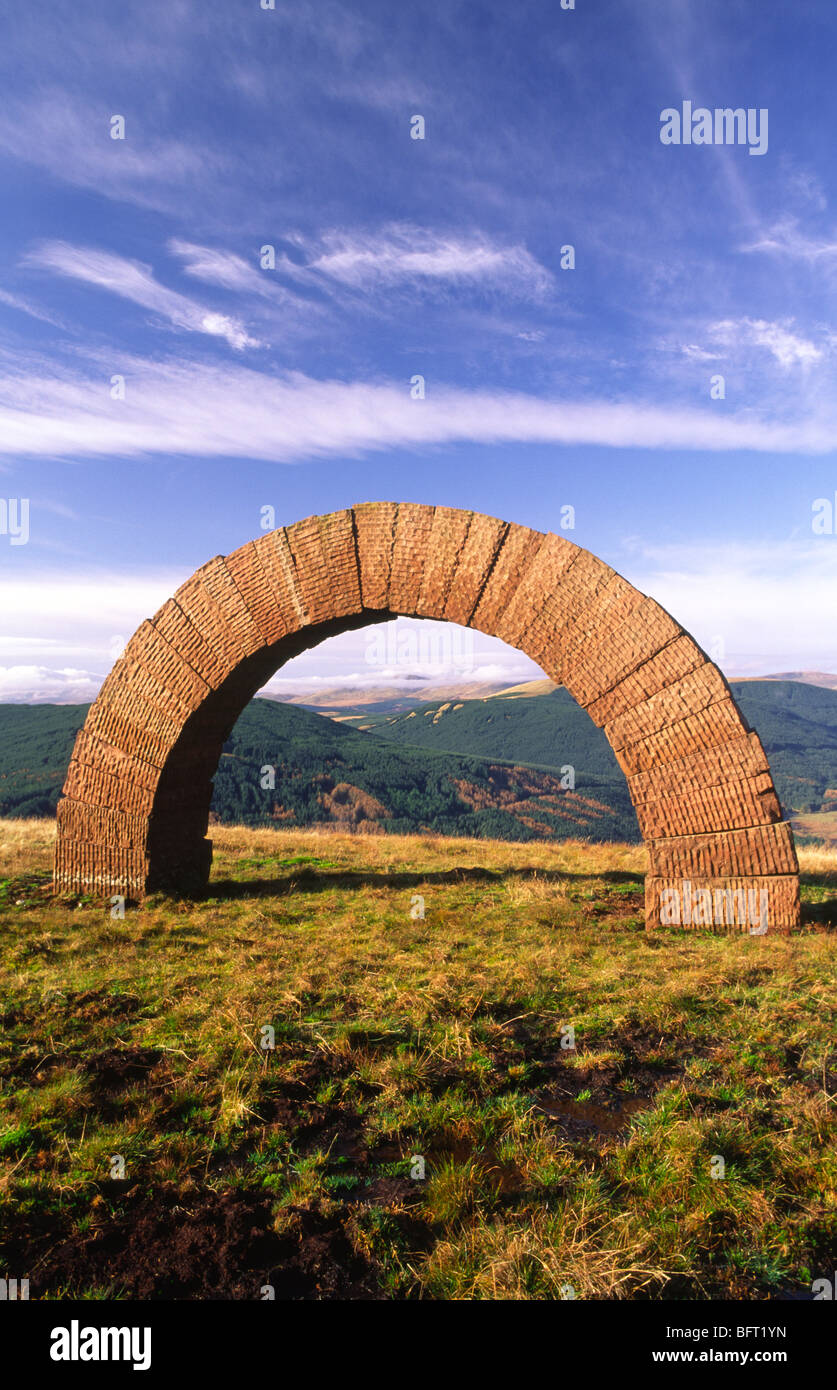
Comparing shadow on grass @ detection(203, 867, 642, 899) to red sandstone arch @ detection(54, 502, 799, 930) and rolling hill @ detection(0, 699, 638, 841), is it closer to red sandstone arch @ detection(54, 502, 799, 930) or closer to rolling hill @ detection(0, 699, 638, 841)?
red sandstone arch @ detection(54, 502, 799, 930)

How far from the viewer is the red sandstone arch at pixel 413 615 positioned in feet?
26.1

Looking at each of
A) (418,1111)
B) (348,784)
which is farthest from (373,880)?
(348,784)

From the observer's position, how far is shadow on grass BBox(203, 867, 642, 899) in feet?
34.6

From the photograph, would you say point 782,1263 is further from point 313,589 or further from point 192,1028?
point 313,589

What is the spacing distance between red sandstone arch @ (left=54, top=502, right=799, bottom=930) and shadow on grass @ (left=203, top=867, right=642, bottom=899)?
68 centimetres

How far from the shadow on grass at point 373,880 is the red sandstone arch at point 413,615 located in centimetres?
68

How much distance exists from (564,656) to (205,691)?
4.82 m

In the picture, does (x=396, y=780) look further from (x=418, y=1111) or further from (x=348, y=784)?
(x=418, y=1111)

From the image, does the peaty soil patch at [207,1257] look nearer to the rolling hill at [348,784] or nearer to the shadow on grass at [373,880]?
the shadow on grass at [373,880]

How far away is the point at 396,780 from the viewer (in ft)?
263

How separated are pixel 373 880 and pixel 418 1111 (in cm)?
710

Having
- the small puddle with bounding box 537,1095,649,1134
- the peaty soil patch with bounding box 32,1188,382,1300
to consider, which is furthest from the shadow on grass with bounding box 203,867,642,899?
the peaty soil patch with bounding box 32,1188,382,1300

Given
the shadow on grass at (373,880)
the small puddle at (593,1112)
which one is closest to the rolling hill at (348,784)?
the shadow on grass at (373,880)

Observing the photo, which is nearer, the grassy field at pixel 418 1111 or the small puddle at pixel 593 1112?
the grassy field at pixel 418 1111
